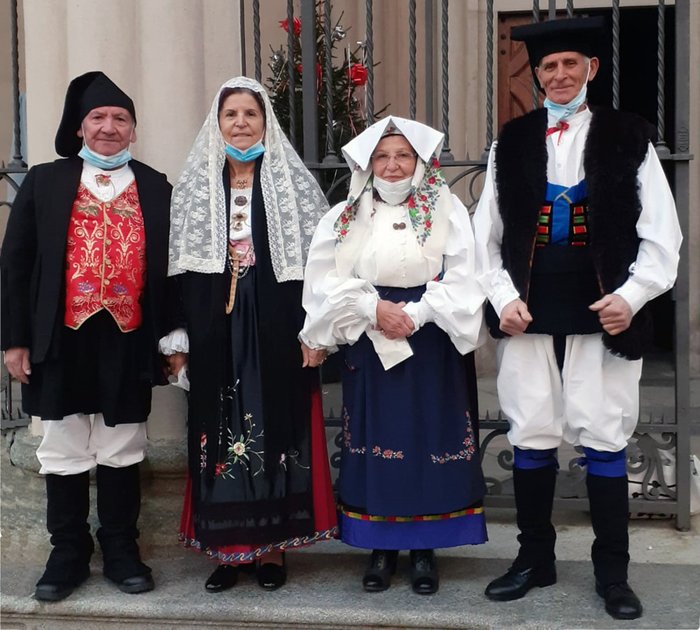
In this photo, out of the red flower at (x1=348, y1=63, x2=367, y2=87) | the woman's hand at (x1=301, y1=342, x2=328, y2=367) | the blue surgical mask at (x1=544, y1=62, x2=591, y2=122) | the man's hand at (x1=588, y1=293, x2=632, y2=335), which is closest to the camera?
the man's hand at (x1=588, y1=293, x2=632, y2=335)

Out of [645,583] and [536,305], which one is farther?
[645,583]

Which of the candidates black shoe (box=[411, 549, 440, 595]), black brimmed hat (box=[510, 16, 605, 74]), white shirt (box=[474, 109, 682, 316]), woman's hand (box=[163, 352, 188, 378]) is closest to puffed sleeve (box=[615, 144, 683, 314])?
white shirt (box=[474, 109, 682, 316])

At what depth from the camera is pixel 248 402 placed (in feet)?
10.9

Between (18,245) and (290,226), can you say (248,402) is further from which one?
(18,245)

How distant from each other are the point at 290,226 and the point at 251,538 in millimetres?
1089

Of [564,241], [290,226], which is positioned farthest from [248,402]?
[564,241]

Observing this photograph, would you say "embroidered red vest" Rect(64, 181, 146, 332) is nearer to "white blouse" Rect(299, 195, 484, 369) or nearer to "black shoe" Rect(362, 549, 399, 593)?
"white blouse" Rect(299, 195, 484, 369)

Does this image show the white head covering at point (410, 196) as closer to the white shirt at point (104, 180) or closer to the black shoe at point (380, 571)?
the white shirt at point (104, 180)

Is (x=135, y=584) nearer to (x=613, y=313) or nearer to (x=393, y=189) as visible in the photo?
(x=393, y=189)

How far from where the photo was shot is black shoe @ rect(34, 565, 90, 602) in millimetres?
3355

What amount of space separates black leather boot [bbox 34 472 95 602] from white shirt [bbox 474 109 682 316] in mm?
1631

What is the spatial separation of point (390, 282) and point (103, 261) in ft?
3.23

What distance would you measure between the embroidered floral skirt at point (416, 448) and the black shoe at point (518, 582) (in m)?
0.17

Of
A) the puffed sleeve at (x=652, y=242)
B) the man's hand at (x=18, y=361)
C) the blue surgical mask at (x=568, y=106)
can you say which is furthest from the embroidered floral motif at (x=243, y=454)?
the blue surgical mask at (x=568, y=106)
